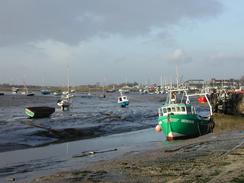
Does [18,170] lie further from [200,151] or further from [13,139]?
[13,139]

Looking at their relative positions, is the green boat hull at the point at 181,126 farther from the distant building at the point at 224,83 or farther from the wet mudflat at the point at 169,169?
the distant building at the point at 224,83

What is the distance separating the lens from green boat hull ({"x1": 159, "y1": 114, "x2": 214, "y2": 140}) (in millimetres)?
41125

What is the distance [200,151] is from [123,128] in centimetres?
3205

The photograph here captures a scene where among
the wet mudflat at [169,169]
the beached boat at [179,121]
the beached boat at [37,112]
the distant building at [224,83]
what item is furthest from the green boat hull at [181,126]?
the distant building at [224,83]

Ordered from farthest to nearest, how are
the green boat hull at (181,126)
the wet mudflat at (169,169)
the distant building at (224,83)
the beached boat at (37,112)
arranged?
1. the distant building at (224,83)
2. the beached boat at (37,112)
3. the green boat hull at (181,126)
4. the wet mudflat at (169,169)

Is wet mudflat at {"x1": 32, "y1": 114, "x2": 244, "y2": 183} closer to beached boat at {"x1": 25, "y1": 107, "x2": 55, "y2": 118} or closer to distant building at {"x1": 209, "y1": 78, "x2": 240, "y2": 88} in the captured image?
beached boat at {"x1": 25, "y1": 107, "x2": 55, "y2": 118}

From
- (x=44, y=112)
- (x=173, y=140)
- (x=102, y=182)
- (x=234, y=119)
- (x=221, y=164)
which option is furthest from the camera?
(x=44, y=112)

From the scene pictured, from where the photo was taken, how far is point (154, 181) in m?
18.0

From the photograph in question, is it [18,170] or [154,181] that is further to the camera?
[18,170]

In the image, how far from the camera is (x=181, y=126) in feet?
136

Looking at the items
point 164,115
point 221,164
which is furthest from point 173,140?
point 221,164

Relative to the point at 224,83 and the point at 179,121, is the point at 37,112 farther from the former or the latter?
the point at 224,83

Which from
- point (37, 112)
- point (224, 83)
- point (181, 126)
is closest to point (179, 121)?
point (181, 126)

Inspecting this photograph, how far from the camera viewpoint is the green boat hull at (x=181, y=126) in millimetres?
41125
